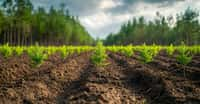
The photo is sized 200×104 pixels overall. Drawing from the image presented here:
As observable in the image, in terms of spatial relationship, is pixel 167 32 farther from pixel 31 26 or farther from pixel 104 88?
pixel 104 88

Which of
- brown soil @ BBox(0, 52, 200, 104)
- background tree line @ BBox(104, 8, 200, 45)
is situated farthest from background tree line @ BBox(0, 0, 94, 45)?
brown soil @ BBox(0, 52, 200, 104)

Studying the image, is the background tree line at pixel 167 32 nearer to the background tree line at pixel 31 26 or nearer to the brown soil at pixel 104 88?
the background tree line at pixel 31 26

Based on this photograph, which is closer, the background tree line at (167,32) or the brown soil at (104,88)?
the brown soil at (104,88)

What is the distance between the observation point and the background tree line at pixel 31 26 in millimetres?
51031

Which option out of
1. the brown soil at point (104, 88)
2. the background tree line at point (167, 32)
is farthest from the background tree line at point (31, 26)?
the brown soil at point (104, 88)

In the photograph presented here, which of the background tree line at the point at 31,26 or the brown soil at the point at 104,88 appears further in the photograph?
the background tree line at the point at 31,26

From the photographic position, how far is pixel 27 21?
52.8 meters

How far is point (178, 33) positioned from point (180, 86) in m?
58.5

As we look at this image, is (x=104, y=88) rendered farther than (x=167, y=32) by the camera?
No

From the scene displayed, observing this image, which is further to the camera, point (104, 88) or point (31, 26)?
point (31, 26)

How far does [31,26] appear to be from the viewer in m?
58.7

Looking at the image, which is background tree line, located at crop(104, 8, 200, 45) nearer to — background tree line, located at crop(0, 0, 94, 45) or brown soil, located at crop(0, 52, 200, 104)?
background tree line, located at crop(0, 0, 94, 45)

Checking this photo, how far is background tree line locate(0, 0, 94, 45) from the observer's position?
51.0 metres

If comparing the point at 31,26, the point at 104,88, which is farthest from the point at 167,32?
the point at 104,88
